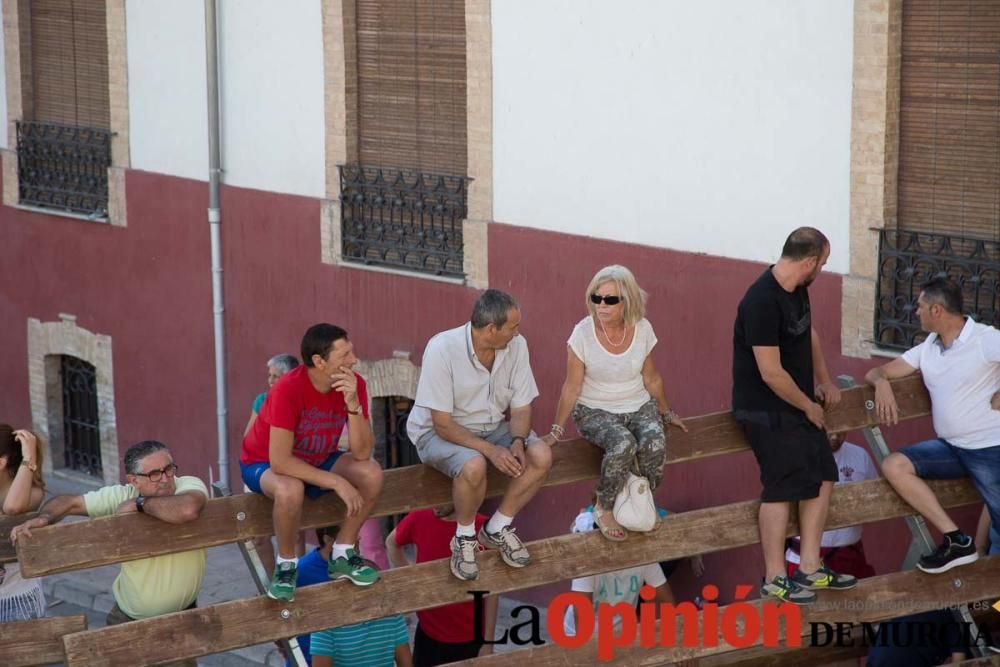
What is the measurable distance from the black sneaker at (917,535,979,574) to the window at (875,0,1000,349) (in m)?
1.70

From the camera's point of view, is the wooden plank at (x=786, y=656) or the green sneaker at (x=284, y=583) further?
the wooden plank at (x=786, y=656)

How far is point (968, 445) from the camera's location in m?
8.14

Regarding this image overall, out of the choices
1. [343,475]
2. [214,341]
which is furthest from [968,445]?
[214,341]

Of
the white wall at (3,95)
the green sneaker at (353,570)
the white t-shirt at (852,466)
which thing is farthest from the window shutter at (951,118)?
the white wall at (3,95)

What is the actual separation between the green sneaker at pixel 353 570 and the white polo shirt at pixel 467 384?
743 mm

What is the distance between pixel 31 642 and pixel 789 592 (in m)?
3.54

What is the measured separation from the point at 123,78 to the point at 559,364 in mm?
5509

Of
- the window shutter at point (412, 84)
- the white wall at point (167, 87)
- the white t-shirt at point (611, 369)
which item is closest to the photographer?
the white t-shirt at point (611, 369)

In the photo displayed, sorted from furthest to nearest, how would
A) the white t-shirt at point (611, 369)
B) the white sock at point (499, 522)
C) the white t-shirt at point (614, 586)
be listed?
the white t-shirt at point (614, 586)
the white t-shirt at point (611, 369)
the white sock at point (499, 522)

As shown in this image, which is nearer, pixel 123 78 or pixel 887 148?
pixel 887 148

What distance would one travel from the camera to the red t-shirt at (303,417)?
7.48 m

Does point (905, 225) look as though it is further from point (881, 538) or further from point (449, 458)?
point (449, 458)

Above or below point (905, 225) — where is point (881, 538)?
below

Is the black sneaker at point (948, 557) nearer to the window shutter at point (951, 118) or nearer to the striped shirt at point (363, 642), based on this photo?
the window shutter at point (951, 118)
